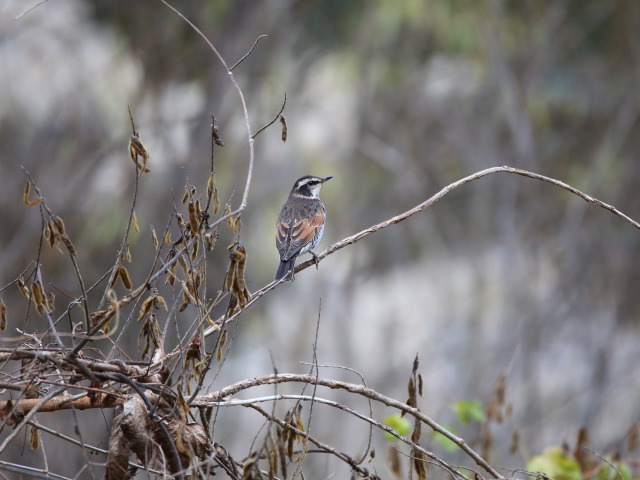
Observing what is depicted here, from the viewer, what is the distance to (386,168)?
66.6 ft

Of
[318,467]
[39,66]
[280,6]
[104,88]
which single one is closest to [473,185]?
[280,6]

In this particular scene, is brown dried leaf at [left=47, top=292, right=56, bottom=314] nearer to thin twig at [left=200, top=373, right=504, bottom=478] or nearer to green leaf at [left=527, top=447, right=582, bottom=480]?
thin twig at [left=200, top=373, right=504, bottom=478]

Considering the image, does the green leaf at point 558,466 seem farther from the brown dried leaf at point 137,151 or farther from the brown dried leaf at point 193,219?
the brown dried leaf at point 137,151

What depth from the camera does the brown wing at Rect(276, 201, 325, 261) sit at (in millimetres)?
7625

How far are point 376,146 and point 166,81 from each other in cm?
567

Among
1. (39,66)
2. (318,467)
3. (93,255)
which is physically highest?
(39,66)

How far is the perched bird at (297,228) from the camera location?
7516 millimetres

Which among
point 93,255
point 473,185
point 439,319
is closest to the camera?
point 93,255

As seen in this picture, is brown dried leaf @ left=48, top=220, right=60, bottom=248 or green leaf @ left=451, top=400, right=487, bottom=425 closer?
brown dried leaf @ left=48, top=220, right=60, bottom=248

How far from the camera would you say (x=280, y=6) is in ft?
58.0

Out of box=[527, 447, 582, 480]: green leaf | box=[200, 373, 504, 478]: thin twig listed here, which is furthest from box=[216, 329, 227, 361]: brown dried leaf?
box=[527, 447, 582, 480]: green leaf

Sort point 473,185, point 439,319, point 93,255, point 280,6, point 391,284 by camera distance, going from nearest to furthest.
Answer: point 93,255
point 280,6
point 473,185
point 439,319
point 391,284

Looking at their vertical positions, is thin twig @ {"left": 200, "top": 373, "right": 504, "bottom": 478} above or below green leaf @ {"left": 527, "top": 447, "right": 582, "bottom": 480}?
below

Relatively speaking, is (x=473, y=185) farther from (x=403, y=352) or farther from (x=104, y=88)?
(x=104, y=88)
